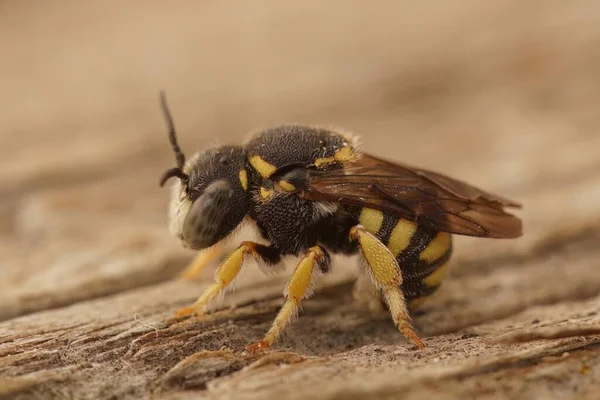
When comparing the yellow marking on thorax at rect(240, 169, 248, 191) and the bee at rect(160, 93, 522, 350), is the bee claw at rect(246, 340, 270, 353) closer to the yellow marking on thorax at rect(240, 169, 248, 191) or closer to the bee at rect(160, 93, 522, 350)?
the bee at rect(160, 93, 522, 350)

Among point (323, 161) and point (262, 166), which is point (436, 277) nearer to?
point (323, 161)

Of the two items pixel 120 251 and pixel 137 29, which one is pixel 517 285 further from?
pixel 137 29

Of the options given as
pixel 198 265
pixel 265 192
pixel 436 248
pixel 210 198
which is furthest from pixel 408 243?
pixel 198 265

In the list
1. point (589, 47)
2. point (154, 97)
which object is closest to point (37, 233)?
point (154, 97)

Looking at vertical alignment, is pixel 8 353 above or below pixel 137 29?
below

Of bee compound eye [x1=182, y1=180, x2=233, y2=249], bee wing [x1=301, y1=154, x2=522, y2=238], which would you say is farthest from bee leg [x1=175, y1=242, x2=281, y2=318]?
bee wing [x1=301, y1=154, x2=522, y2=238]

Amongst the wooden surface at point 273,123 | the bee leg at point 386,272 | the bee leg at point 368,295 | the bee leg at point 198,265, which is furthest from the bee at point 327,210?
the bee leg at point 198,265

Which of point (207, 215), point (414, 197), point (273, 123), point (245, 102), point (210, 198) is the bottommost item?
point (414, 197)
